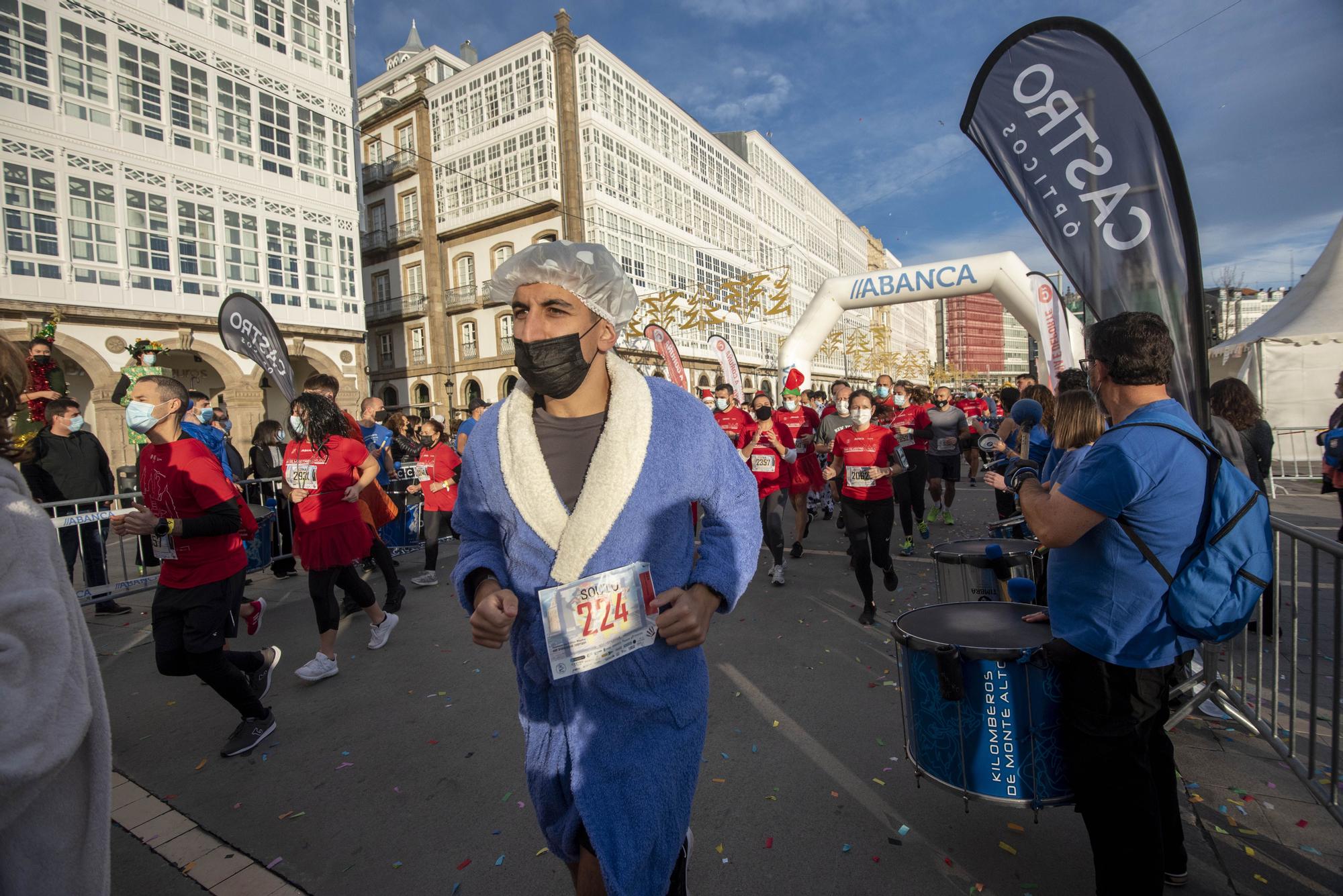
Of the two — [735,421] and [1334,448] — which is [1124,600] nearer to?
[1334,448]

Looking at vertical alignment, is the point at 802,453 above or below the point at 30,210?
below

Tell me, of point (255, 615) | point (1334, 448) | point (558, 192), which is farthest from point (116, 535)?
point (558, 192)

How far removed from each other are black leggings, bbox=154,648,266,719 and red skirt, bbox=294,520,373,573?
2.49ft

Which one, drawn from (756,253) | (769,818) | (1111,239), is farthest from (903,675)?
(756,253)

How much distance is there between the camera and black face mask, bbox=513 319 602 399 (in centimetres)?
182

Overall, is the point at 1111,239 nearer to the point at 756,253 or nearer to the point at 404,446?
the point at 404,446

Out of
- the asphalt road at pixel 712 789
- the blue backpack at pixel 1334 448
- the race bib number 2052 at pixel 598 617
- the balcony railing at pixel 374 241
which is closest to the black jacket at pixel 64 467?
the asphalt road at pixel 712 789

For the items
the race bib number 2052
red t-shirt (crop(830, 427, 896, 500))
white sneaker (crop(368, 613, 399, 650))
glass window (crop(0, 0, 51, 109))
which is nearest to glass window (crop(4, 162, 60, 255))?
glass window (crop(0, 0, 51, 109))

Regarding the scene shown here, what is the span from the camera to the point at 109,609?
6520mm

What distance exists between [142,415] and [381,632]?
98.0 inches

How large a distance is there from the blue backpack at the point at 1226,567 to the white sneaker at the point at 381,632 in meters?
5.19

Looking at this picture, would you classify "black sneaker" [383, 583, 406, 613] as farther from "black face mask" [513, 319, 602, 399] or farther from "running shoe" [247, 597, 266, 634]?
"black face mask" [513, 319, 602, 399]

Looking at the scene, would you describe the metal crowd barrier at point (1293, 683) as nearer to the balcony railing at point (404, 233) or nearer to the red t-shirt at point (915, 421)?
the red t-shirt at point (915, 421)

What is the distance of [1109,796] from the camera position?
2.09m
